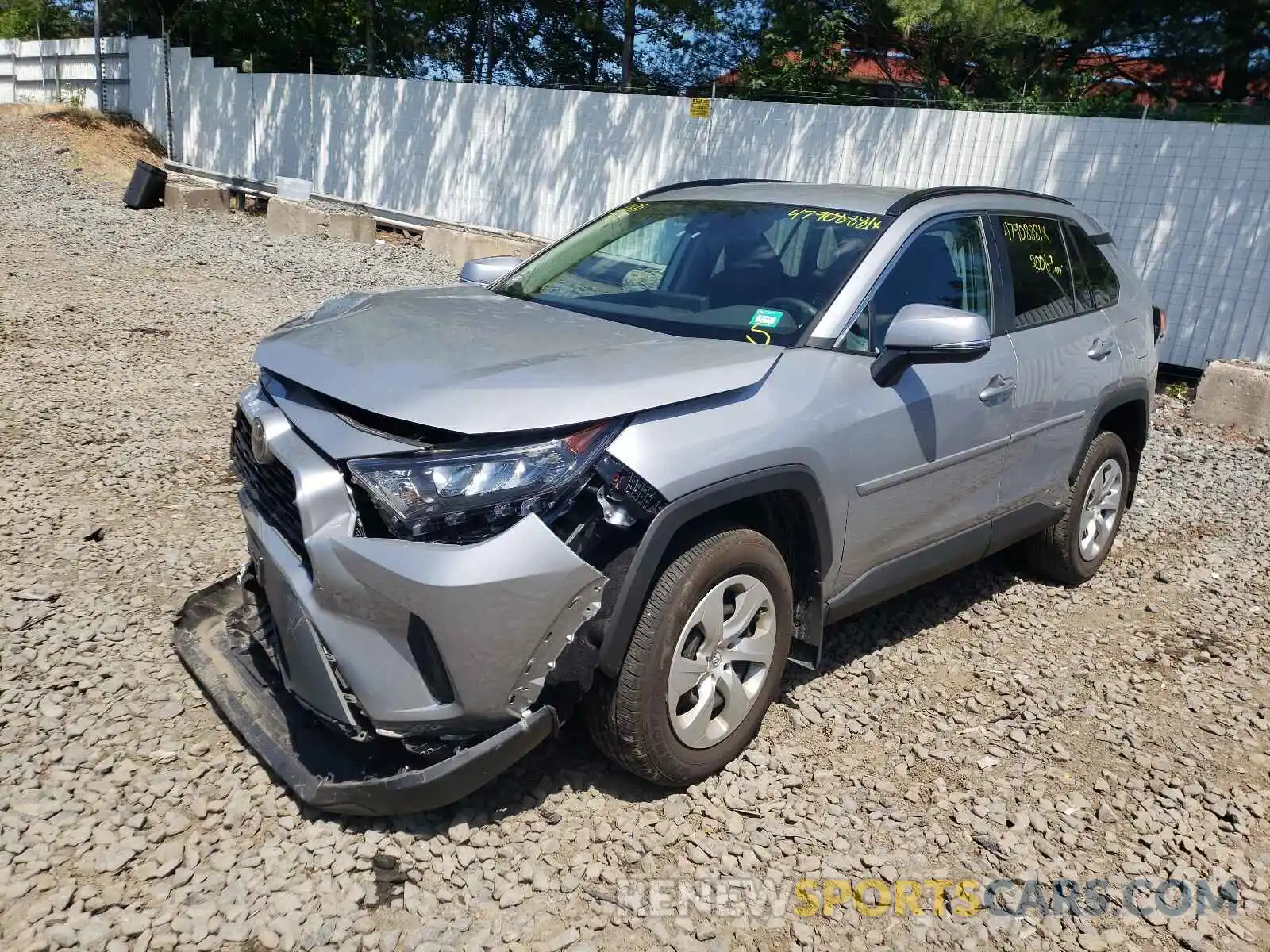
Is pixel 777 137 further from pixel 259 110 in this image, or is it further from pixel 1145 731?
pixel 259 110

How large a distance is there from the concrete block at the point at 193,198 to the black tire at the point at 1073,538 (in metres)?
15.7

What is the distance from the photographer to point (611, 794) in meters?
3.35

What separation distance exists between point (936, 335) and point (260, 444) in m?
2.13

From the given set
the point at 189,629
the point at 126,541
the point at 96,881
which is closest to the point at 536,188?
the point at 126,541

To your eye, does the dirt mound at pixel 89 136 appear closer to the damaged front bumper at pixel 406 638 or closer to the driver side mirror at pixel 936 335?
the damaged front bumper at pixel 406 638

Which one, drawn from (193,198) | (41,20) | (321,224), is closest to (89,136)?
(193,198)

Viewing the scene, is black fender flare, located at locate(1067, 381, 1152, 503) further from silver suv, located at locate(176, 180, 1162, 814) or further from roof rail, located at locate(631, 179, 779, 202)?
roof rail, located at locate(631, 179, 779, 202)

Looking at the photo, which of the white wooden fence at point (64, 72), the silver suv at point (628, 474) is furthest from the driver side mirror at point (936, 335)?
the white wooden fence at point (64, 72)

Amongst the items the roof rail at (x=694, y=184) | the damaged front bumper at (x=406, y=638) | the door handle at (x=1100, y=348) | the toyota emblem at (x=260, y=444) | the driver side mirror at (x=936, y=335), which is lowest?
the damaged front bumper at (x=406, y=638)

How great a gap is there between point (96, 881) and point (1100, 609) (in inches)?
170

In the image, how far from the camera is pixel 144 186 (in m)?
16.8

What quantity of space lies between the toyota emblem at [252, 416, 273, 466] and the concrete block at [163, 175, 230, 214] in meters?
15.7

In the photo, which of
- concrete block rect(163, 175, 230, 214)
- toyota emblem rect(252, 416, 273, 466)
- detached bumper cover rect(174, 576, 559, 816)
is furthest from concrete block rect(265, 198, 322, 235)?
toyota emblem rect(252, 416, 273, 466)

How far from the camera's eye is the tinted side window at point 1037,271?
447 centimetres
